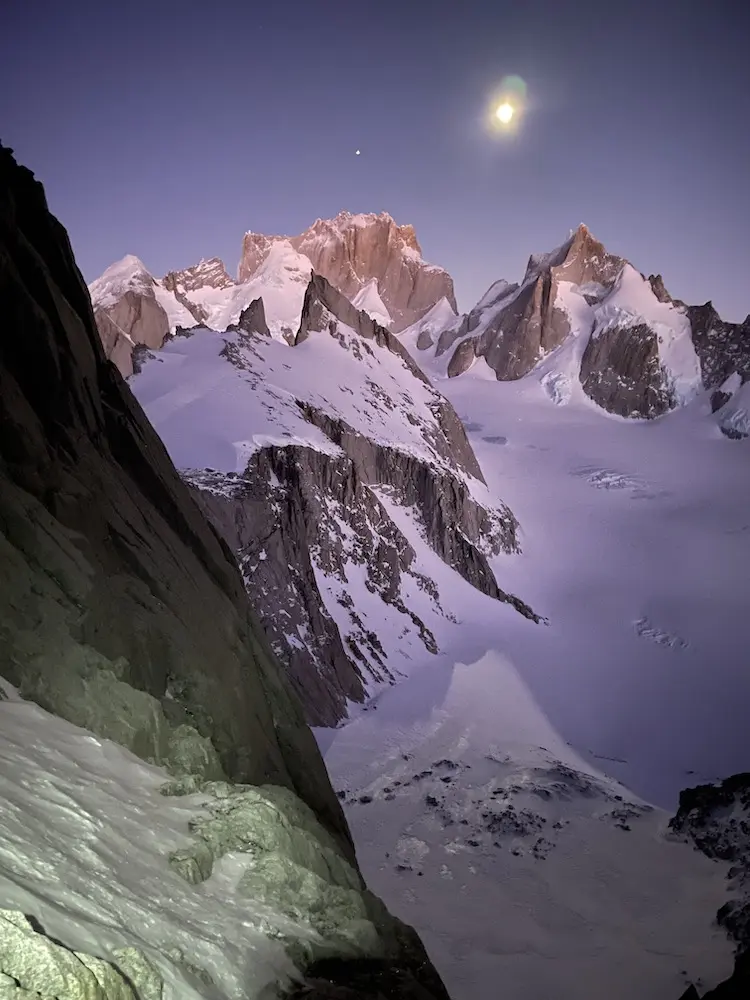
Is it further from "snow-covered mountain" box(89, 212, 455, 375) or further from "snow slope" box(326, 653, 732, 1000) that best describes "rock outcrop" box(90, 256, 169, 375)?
"snow slope" box(326, 653, 732, 1000)

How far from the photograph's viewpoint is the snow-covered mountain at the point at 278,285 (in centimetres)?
12694

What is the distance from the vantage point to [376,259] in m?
195

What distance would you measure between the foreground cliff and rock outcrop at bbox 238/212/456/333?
178m

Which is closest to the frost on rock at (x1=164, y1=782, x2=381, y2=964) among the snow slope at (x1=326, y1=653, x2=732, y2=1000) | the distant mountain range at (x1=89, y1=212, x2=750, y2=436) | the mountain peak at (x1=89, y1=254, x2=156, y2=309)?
the snow slope at (x1=326, y1=653, x2=732, y2=1000)

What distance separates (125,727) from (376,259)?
198 metres

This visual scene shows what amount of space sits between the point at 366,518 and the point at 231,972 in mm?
53503

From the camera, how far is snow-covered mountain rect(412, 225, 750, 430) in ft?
431

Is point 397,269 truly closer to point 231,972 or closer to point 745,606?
point 745,606

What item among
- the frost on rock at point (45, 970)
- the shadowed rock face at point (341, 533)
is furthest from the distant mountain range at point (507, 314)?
the frost on rock at point (45, 970)

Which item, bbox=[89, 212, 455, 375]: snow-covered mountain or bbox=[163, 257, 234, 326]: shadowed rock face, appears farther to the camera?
bbox=[163, 257, 234, 326]: shadowed rock face

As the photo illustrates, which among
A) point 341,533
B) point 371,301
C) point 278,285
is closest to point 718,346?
point 371,301

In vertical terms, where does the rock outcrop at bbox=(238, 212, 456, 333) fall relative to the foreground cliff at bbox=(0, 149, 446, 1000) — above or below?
above

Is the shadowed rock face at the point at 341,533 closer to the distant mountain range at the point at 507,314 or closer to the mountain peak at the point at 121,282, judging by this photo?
the distant mountain range at the point at 507,314

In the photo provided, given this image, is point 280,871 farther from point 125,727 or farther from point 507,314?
point 507,314
